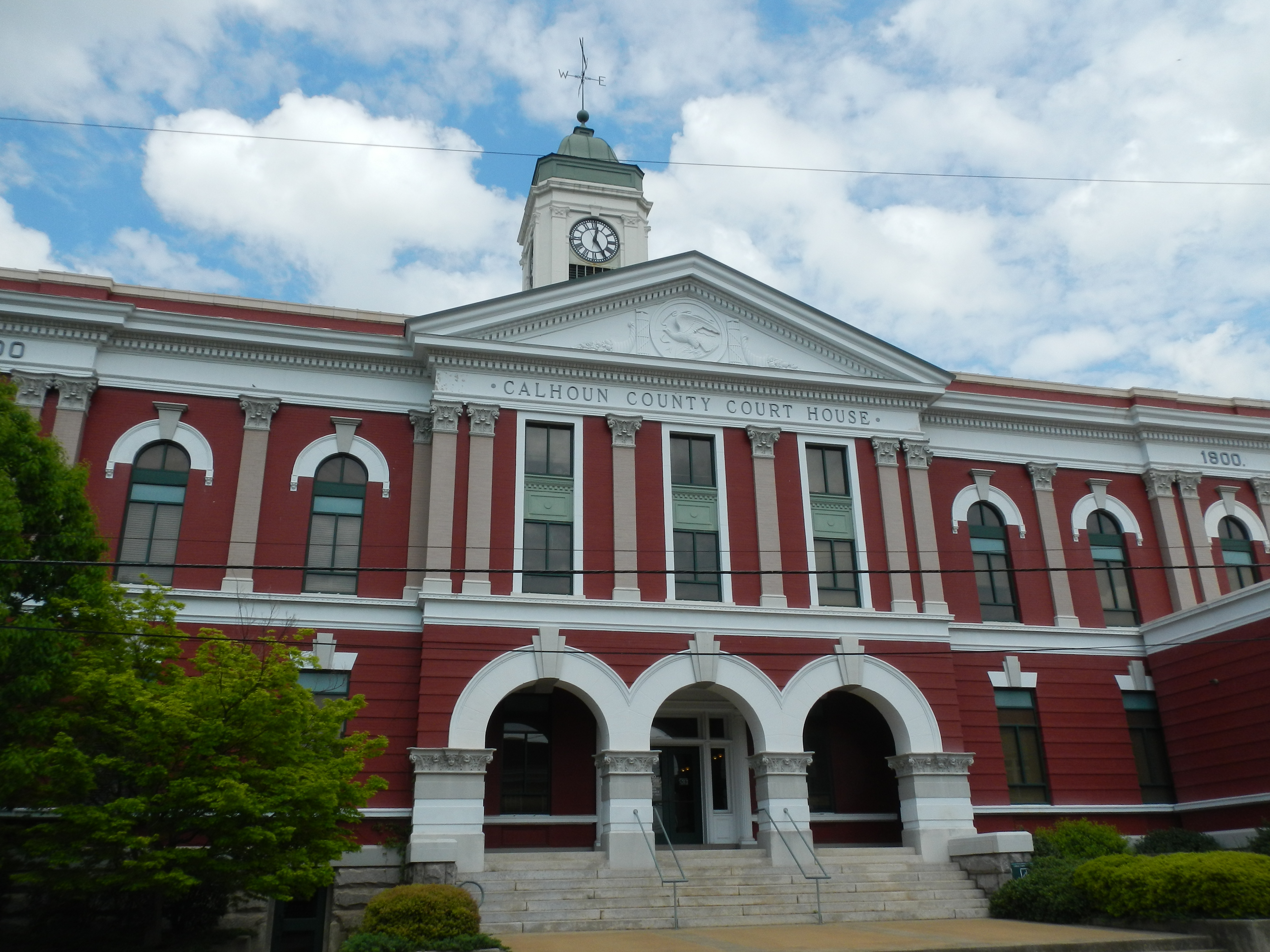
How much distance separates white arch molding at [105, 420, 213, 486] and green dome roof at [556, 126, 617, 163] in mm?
20638

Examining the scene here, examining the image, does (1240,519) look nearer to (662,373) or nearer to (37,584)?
(662,373)

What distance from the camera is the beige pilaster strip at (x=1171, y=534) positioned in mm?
30625

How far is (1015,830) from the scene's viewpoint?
2634 cm

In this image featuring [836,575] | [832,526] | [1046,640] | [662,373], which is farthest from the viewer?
[1046,640]

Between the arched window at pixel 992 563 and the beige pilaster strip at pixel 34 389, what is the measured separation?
77.5ft

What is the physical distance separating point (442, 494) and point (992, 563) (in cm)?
1539

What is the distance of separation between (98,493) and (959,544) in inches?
867

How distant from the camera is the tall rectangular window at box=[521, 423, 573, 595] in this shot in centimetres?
2566

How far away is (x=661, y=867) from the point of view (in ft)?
74.8

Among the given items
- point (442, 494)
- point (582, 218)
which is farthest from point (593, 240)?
point (442, 494)

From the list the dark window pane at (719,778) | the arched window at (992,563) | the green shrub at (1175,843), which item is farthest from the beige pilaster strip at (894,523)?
the green shrub at (1175,843)

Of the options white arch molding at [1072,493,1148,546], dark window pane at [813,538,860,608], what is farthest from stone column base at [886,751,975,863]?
white arch molding at [1072,493,1148,546]

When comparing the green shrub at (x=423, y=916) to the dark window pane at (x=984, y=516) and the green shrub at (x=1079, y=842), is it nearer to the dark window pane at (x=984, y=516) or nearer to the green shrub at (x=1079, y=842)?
the green shrub at (x=1079, y=842)

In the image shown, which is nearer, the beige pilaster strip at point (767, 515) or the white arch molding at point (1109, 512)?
the beige pilaster strip at point (767, 515)
